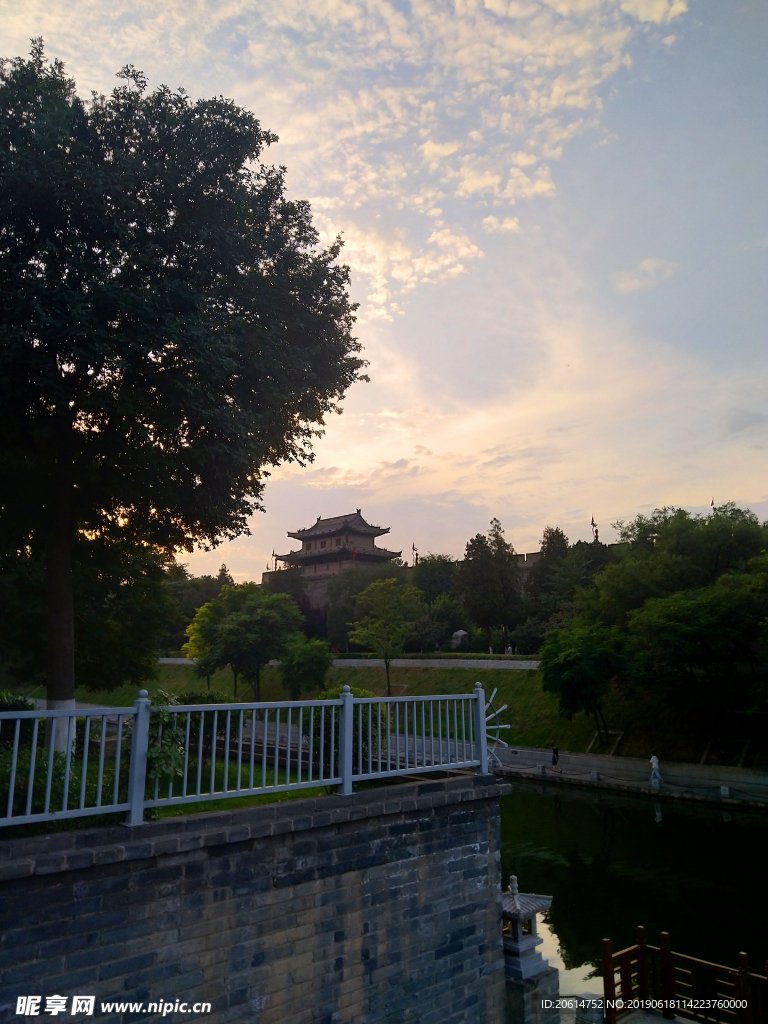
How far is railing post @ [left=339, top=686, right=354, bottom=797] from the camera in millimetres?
5754

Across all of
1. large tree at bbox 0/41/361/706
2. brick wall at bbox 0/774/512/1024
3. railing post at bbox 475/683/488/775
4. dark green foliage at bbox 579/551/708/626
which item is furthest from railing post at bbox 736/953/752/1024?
dark green foliage at bbox 579/551/708/626

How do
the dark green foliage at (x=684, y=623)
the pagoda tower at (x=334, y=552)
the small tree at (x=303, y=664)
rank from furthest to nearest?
1. the pagoda tower at (x=334, y=552)
2. the small tree at (x=303, y=664)
3. the dark green foliage at (x=684, y=623)

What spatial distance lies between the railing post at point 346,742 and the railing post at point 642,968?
16.1ft

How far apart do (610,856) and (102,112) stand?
16.4m

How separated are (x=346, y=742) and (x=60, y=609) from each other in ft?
13.1

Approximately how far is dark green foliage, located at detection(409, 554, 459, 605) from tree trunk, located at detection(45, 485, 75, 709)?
127 ft

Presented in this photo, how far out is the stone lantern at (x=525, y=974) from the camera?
7.08 meters

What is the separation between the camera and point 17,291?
6531 mm

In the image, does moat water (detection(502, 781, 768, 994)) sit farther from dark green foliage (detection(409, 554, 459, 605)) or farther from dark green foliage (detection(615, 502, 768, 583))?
dark green foliage (detection(409, 554, 459, 605))

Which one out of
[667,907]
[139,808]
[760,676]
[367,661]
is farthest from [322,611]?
[139,808]

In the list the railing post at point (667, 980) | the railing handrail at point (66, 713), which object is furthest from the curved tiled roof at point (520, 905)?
the railing handrail at point (66, 713)

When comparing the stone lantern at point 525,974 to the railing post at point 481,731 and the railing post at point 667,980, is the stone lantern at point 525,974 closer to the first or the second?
the railing post at point 667,980

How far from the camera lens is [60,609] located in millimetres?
7648

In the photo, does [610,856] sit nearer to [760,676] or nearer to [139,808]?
[760,676]
